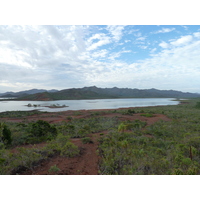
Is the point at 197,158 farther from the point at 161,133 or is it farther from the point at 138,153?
the point at 161,133

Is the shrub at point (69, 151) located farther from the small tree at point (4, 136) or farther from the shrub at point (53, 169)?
the small tree at point (4, 136)

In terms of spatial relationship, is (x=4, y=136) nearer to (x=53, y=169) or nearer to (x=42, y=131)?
(x=42, y=131)

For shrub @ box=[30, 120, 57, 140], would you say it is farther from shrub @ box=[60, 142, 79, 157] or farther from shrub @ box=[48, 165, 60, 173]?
shrub @ box=[48, 165, 60, 173]

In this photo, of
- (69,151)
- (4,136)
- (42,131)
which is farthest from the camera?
(42,131)

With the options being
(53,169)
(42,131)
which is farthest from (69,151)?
(42,131)

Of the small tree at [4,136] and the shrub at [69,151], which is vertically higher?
the small tree at [4,136]

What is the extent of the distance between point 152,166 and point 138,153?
1.10 meters

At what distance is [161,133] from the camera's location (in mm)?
8602

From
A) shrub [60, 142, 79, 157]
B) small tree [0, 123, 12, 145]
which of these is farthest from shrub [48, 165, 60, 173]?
small tree [0, 123, 12, 145]

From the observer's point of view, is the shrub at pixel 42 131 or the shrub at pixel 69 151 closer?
the shrub at pixel 69 151

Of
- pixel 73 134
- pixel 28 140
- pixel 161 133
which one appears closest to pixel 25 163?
pixel 28 140

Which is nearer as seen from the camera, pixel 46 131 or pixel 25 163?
pixel 25 163

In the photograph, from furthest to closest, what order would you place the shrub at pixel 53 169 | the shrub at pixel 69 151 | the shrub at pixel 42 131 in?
1. the shrub at pixel 42 131
2. the shrub at pixel 69 151
3. the shrub at pixel 53 169

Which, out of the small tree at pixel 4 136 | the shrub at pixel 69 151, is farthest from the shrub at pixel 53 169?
the small tree at pixel 4 136
